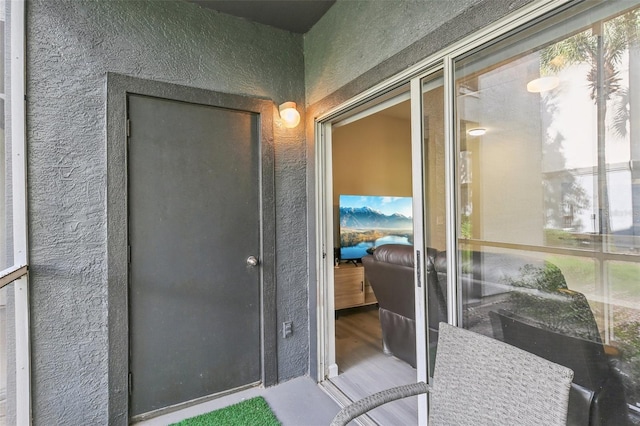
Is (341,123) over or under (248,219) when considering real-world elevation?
over

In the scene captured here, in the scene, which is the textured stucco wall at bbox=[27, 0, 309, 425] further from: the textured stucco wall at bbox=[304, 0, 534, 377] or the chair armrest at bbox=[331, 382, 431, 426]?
the chair armrest at bbox=[331, 382, 431, 426]

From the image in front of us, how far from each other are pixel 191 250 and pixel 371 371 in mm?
1775

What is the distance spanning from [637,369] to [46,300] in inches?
108

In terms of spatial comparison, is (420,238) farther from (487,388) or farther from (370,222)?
(370,222)

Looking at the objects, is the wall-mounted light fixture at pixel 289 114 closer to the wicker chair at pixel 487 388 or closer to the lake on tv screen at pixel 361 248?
the wicker chair at pixel 487 388

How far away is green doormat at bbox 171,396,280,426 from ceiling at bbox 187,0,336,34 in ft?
9.36

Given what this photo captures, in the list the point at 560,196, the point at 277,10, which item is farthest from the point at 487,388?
the point at 277,10

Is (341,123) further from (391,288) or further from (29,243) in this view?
(29,243)

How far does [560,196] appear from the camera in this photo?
1165 millimetres

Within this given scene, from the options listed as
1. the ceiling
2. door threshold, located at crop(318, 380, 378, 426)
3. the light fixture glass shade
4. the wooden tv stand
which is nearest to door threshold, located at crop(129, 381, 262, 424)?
door threshold, located at crop(318, 380, 378, 426)

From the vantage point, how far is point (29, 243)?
72.0 inches

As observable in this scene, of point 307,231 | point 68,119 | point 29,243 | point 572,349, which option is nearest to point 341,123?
point 307,231

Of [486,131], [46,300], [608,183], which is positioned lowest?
[46,300]

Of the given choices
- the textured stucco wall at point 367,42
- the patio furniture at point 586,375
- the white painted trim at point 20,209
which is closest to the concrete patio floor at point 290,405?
the textured stucco wall at point 367,42
